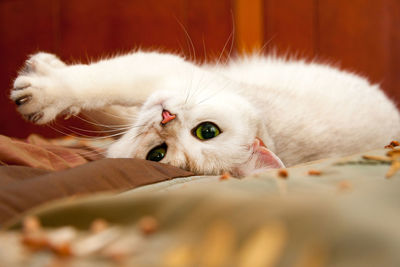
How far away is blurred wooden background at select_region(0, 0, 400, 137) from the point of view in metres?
2.54

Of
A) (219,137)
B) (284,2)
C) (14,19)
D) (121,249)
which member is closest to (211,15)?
(284,2)

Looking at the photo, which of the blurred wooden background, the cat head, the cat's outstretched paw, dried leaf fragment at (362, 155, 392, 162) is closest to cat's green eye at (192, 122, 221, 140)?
the cat head

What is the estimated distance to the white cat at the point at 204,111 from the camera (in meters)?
1.06

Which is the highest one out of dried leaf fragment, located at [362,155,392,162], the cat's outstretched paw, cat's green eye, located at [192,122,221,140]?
the cat's outstretched paw

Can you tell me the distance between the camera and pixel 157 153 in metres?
1.09

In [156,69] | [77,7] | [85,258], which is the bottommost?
[85,258]

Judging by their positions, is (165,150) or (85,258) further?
(165,150)

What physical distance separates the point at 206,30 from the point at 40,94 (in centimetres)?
183

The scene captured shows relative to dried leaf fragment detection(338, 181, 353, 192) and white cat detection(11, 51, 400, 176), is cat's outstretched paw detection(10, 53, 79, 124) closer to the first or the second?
white cat detection(11, 51, 400, 176)

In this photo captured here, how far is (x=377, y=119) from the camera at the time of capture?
142 centimetres

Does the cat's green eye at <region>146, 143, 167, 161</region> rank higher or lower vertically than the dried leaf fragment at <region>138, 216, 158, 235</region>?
higher

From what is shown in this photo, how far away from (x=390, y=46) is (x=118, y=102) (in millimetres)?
2015

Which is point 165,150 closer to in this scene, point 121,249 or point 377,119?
point 121,249

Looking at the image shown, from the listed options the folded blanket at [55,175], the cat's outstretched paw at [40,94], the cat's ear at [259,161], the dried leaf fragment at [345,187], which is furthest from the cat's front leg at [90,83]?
the dried leaf fragment at [345,187]
